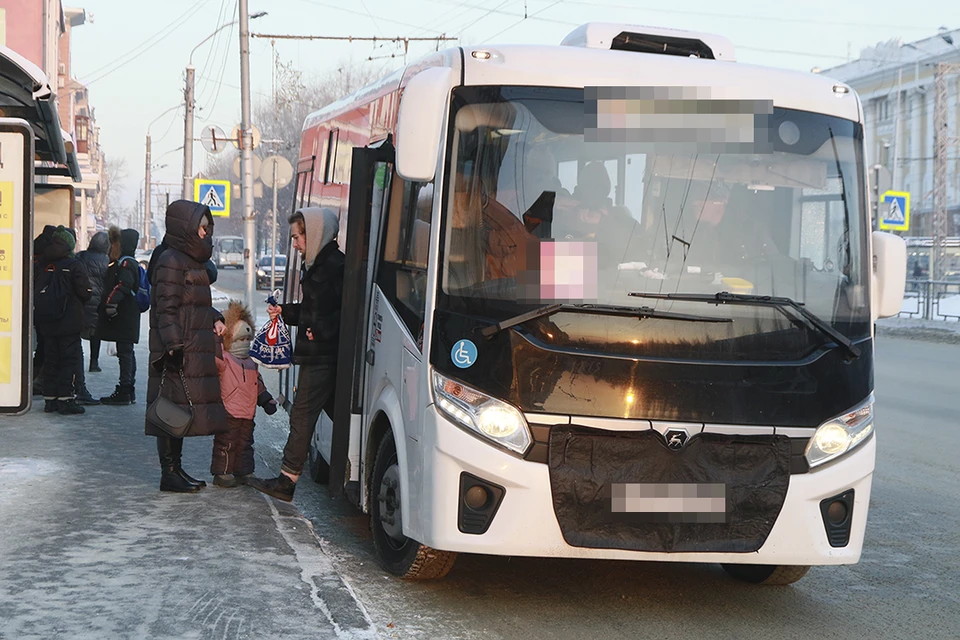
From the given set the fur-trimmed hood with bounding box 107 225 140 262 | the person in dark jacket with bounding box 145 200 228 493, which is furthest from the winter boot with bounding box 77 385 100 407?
the person in dark jacket with bounding box 145 200 228 493

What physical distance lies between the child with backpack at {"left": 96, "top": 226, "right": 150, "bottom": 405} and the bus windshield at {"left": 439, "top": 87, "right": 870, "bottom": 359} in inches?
311

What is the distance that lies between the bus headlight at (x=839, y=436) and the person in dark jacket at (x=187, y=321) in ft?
12.8

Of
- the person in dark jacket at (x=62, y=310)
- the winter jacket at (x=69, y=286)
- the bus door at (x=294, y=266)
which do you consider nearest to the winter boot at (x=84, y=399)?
the person in dark jacket at (x=62, y=310)

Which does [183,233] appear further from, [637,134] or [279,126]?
[279,126]

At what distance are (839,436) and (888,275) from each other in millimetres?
977

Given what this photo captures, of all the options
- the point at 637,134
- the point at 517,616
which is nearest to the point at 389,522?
the point at 517,616

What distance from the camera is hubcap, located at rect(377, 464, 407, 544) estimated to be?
19.9 feet

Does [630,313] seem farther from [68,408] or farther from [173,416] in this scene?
[68,408]

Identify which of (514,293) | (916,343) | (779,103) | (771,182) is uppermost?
(779,103)

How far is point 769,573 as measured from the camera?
6320mm

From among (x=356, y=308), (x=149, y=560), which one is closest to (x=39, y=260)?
(x=356, y=308)

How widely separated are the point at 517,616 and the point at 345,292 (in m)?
2.20

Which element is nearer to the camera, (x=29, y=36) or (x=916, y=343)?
(x=916, y=343)

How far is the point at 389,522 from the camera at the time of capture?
620cm
